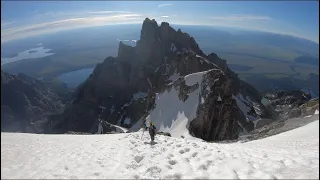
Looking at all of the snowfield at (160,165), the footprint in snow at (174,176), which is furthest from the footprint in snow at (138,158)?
the footprint in snow at (174,176)

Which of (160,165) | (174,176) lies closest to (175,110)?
(160,165)

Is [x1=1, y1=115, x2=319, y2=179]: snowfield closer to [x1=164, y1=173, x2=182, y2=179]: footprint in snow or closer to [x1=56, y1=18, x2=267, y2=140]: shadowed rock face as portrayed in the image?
[x1=164, y1=173, x2=182, y2=179]: footprint in snow

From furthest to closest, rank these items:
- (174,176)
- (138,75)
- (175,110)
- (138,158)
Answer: (138,75) → (175,110) → (138,158) → (174,176)

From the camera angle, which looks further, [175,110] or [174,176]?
[175,110]

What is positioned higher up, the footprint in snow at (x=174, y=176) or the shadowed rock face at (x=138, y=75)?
the footprint in snow at (x=174, y=176)

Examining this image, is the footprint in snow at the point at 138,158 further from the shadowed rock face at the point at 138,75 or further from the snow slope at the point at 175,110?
the shadowed rock face at the point at 138,75

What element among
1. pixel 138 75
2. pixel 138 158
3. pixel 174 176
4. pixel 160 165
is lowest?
pixel 138 75

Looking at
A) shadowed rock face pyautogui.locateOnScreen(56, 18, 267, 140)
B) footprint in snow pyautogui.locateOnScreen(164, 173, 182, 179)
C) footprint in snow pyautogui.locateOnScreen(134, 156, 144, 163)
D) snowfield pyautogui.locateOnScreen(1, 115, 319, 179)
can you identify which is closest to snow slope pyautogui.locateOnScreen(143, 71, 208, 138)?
footprint in snow pyautogui.locateOnScreen(134, 156, 144, 163)

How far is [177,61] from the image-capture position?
436 feet

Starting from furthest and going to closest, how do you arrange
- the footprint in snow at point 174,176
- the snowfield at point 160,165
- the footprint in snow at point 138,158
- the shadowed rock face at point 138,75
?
the shadowed rock face at point 138,75 → the footprint in snow at point 138,158 → the footprint in snow at point 174,176 → the snowfield at point 160,165

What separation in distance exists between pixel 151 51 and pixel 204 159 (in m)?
161

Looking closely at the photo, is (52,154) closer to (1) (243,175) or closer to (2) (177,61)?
(1) (243,175)

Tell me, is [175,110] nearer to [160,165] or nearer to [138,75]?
[160,165]

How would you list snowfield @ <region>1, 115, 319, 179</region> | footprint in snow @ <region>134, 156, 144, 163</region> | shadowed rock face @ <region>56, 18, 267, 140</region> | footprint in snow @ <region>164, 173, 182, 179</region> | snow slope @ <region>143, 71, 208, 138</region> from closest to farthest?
snowfield @ <region>1, 115, 319, 179</region>, footprint in snow @ <region>164, 173, 182, 179</region>, footprint in snow @ <region>134, 156, 144, 163</region>, snow slope @ <region>143, 71, 208, 138</region>, shadowed rock face @ <region>56, 18, 267, 140</region>
